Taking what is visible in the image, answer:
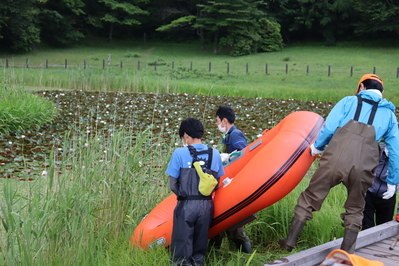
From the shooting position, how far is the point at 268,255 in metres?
4.65

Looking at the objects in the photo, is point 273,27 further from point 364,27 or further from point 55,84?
point 55,84

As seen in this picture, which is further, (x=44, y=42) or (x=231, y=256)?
(x=44, y=42)

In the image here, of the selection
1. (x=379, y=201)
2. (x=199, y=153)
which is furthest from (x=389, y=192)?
(x=199, y=153)

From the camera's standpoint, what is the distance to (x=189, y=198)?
4.11m

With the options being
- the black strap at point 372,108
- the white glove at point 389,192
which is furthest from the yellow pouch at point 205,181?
the white glove at point 389,192

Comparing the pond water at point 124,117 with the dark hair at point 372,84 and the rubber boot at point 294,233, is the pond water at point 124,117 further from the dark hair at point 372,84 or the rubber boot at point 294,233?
the dark hair at point 372,84

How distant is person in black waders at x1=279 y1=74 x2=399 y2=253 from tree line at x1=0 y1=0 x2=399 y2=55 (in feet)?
112

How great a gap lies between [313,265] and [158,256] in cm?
117

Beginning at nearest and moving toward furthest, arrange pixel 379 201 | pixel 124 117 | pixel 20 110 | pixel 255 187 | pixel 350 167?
pixel 350 167, pixel 255 187, pixel 379 201, pixel 20 110, pixel 124 117

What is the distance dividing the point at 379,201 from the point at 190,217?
168 cm

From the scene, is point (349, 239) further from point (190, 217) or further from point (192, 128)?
point (192, 128)

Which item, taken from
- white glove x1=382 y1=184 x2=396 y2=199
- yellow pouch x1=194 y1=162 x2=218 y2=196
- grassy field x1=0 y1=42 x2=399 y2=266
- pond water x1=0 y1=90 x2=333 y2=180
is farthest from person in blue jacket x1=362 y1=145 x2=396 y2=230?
pond water x1=0 y1=90 x2=333 y2=180

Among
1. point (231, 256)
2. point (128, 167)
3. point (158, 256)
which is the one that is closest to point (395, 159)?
point (231, 256)

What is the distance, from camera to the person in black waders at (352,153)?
3.90 meters
